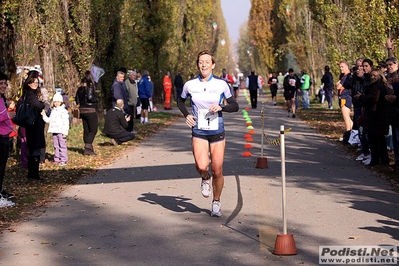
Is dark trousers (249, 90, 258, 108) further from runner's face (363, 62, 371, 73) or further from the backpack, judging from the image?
runner's face (363, 62, 371, 73)

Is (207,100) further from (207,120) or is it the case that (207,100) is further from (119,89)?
(119,89)

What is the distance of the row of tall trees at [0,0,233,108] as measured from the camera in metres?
19.0

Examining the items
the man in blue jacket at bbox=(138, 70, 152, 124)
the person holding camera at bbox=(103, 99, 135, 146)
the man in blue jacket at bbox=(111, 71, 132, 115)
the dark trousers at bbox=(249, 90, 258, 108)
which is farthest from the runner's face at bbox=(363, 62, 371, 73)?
the dark trousers at bbox=(249, 90, 258, 108)

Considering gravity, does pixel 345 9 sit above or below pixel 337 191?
above

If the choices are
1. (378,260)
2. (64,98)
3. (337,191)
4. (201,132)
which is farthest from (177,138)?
(378,260)

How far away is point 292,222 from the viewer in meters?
9.66

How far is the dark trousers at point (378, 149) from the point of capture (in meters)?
15.1

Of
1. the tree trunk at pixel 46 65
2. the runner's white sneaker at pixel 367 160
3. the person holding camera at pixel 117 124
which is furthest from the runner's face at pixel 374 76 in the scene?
the tree trunk at pixel 46 65

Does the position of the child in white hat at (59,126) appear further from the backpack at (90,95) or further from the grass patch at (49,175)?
the backpack at (90,95)

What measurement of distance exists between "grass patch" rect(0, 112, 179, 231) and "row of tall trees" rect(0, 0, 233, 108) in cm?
246

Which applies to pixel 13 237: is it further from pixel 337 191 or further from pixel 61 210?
pixel 337 191

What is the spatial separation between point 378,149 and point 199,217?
6257 mm

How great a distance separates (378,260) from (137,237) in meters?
2.91

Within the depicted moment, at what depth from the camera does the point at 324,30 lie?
41.9 metres
